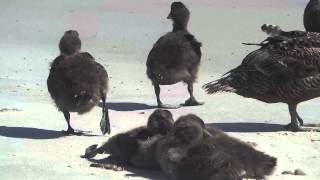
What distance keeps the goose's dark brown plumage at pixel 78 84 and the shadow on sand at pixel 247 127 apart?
50.6 inches

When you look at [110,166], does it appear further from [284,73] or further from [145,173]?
[284,73]

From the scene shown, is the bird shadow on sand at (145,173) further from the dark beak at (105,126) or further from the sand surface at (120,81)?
the dark beak at (105,126)

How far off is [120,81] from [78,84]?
431 cm

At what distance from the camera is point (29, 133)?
8117 millimetres

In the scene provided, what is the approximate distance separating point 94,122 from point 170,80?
1.92m

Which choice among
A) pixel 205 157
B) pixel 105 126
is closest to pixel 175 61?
pixel 105 126

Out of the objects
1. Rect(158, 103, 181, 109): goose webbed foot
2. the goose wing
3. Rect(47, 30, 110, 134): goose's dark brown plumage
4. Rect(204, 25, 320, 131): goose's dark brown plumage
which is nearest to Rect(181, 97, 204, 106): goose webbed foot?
Rect(158, 103, 181, 109): goose webbed foot

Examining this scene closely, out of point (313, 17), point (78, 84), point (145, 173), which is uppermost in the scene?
→ point (313, 17)

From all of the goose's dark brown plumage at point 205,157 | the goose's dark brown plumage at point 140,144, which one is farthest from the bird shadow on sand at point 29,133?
the goose's dark brown plumage at point 205,157

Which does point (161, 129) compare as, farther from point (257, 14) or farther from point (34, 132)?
point (257, 14)

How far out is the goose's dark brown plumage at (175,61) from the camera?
1043 centimetres

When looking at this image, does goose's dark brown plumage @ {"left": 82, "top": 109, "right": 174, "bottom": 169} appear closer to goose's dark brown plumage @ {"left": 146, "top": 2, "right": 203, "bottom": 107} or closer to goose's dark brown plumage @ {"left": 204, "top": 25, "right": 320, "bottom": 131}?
goose's dark brown plumage @ {"left": 204, "top": 25, "right": 320, "bottom": 131}

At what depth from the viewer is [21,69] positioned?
12828 millimetres

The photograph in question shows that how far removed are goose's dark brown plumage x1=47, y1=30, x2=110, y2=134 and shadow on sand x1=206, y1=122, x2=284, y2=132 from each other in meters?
1.29
